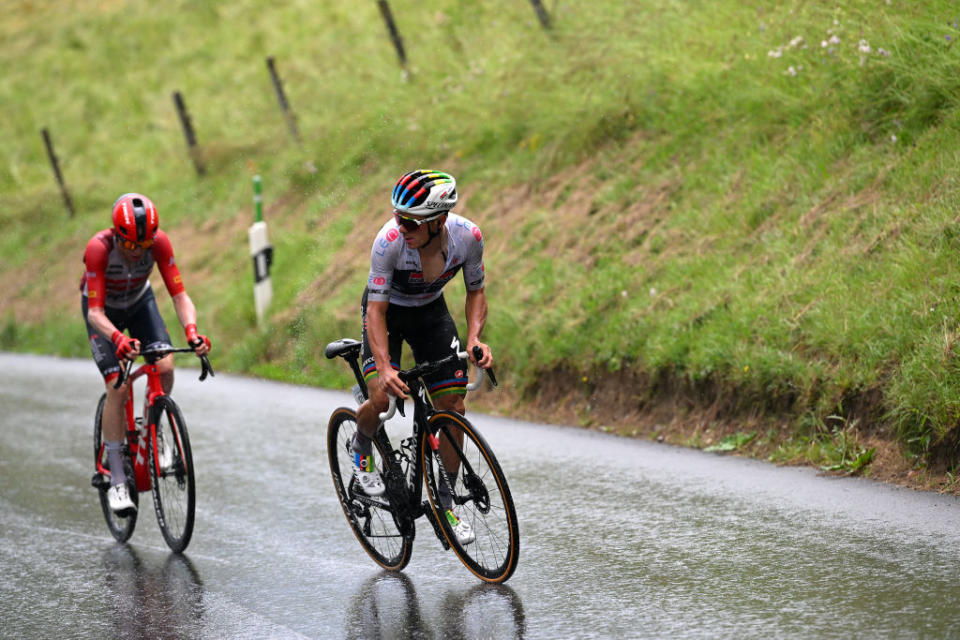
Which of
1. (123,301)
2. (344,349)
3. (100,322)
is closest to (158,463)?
(100,322)

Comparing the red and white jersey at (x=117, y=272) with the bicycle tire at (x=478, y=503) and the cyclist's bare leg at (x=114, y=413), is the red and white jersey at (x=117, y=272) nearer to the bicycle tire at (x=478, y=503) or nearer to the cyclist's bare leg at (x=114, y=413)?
the cyclist's bare leg at (x=114, y=413)

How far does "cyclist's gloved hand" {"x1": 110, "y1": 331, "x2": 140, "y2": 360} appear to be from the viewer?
23.5 feet

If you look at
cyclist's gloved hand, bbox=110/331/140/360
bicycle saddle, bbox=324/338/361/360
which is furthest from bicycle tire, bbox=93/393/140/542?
bicycle saddle, bbox=324/338/361/360

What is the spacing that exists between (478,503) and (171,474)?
8.08ft

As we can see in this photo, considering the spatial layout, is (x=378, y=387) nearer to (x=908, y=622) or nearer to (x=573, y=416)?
(x=908, y=622)

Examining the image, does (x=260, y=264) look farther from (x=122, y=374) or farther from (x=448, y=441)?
(x=448, y=441)

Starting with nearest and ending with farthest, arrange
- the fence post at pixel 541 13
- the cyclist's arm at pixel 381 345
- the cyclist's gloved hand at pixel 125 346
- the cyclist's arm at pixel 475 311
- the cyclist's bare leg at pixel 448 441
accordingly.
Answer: the cyclist's arm at pixel 381 345 < the cyclist's bare leg at pixel 448 441 < the cyclist's arm at pixel 475 311 < the cyclist's gloved hand at pixel 125 346 < the fence post at pixel 541 13

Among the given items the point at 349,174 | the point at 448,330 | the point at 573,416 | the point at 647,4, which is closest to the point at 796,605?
the point at 448,330

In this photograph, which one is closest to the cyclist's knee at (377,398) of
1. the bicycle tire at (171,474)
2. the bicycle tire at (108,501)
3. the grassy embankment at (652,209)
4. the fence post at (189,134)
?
the bicycle tire at (171,474)

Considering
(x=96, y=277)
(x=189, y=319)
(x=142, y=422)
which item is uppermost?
(x=96, y=277)

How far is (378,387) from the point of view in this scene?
621cm

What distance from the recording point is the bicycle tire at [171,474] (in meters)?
7.28

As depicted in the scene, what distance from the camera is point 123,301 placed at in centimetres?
794

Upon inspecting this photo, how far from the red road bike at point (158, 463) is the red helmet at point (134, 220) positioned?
0.73m
